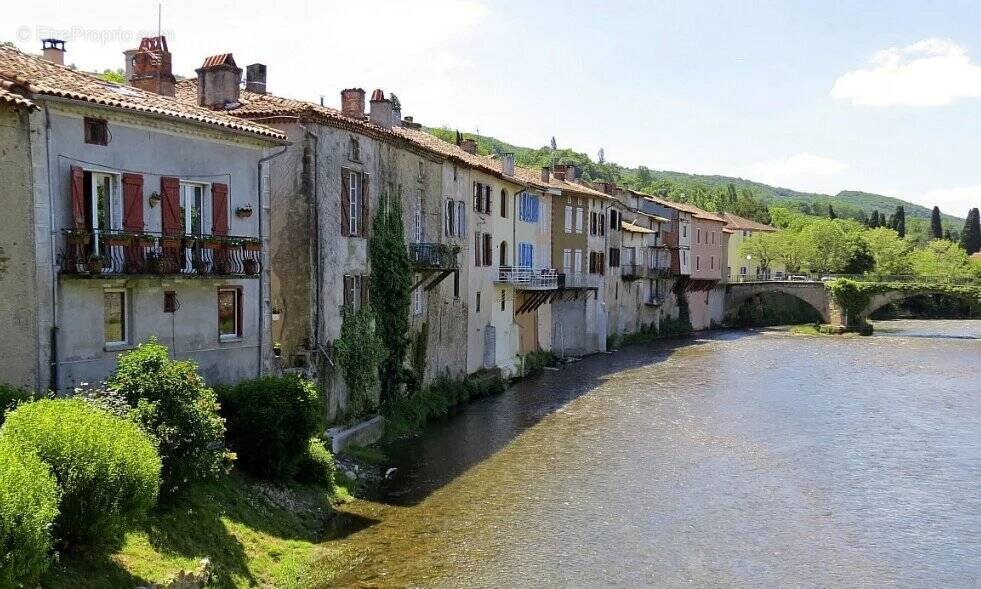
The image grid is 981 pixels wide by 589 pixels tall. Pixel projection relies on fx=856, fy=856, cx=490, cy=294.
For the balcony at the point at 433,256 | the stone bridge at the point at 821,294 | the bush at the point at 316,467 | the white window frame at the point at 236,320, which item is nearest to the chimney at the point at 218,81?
the white window frame at the point at 236,320

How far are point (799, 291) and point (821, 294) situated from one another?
6.28 feet

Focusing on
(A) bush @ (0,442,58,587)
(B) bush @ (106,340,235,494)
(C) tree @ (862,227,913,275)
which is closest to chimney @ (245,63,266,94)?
(B) bush @ (106,340,235,494)

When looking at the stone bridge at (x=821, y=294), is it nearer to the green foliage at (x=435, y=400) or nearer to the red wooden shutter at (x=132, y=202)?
the green foliage at (x=435, y=400)

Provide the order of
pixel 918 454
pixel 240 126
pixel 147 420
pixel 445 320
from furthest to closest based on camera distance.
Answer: pixel 445 320 < pixel 918 454 < pixel 240 126 < pixel 147 420

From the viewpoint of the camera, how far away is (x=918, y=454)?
2697 centimetres

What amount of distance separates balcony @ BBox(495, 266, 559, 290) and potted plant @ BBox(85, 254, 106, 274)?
2468 centimetres

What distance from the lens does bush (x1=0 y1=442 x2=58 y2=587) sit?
8.95 metres

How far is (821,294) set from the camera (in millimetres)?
75938

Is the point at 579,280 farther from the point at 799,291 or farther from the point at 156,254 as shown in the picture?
the point at 799,291

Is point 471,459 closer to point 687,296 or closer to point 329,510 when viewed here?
point 329,510

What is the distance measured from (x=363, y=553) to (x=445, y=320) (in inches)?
691

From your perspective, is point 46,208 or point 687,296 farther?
point 687,296

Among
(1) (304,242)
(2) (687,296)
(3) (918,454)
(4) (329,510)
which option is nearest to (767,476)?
(3) (918,454)

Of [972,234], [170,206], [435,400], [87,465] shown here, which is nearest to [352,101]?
[435,400]
